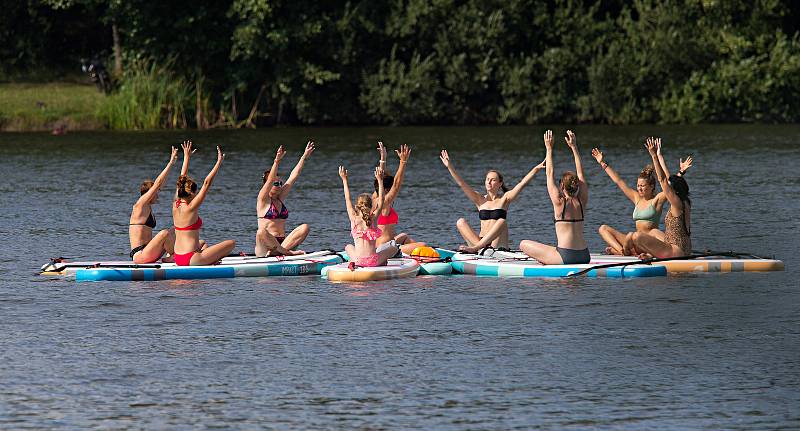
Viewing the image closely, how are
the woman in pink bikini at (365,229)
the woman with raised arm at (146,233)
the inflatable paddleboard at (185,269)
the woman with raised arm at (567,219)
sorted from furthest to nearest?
the woman with raised arm at (146,233)
the inflatable paddleboard at (185,269)
the woman in pink bikini at (365,229)
the woman with raised arm at (567,219)

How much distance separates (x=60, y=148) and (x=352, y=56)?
1458 cm

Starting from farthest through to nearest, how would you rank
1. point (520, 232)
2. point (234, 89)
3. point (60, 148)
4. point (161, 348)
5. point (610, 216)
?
point (234, 89)
point (60, 148)
point (610, 216)
point (520, 232)
point (161, 348)

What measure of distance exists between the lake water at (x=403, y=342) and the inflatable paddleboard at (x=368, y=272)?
19 centimetres

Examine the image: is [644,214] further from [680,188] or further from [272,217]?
[272,217]

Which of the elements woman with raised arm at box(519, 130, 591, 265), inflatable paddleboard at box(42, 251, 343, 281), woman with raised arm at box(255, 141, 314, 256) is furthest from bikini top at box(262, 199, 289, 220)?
woman with raised arm at box(519, 130, 591, 265)

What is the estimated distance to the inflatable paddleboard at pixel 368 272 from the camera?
1734 cm

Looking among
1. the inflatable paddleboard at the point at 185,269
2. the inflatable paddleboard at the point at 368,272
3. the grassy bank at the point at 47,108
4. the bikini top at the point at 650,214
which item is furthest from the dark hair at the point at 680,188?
the grassy bank at the point at 47,108

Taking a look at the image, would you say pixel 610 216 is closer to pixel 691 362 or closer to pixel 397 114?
pixel 691 362

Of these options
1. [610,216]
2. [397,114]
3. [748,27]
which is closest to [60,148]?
[397,114]

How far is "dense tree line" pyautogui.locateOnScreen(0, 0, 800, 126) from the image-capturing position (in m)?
52.0

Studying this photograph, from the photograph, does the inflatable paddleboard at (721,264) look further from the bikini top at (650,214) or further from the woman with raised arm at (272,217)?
the woman with raised arm at (272,217)

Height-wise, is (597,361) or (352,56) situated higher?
(352,56)

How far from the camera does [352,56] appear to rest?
176 feet

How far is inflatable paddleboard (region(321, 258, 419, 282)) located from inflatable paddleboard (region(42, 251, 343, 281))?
410 millimetres
